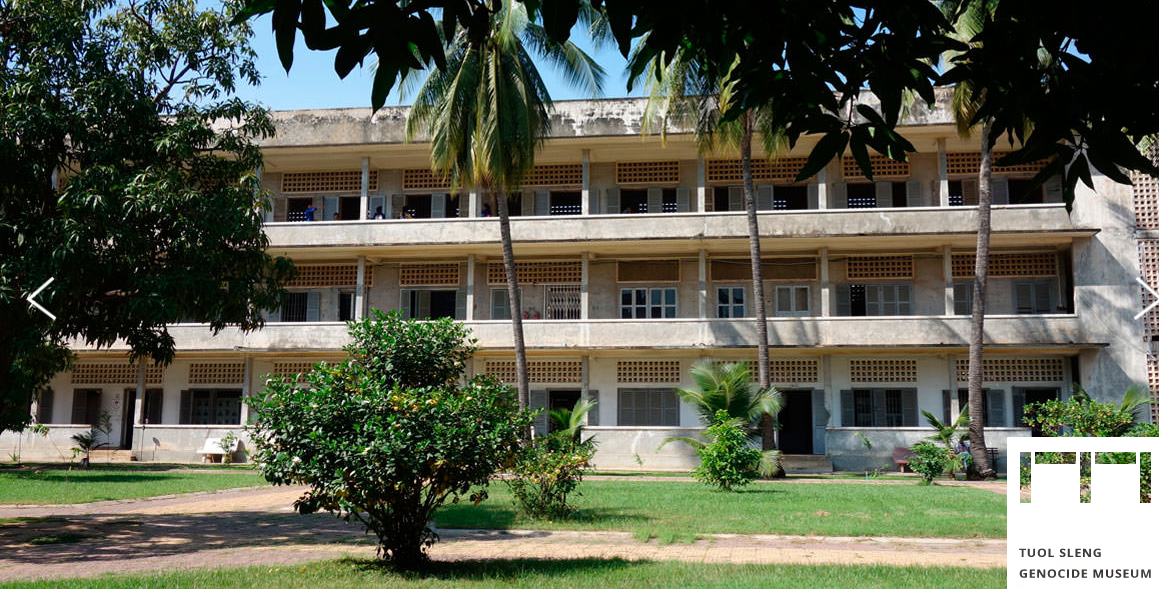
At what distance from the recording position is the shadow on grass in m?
8.27

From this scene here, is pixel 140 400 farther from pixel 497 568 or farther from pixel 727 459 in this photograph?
pixel 497 568

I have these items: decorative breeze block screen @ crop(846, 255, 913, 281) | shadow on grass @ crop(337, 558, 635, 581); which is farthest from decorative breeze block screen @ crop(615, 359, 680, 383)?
shadow on grass @ crop(337, 558, 635, 581)

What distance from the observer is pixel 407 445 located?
8.07 meters

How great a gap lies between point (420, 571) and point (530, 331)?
61.1 feet

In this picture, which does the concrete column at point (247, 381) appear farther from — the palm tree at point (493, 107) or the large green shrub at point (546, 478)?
the large green shrub at point (546, 478)

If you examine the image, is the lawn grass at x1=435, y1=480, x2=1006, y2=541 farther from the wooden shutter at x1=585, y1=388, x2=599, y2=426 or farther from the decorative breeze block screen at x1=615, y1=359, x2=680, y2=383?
the wooden shutter at x1=585, y1=388, x2=599, y2=426

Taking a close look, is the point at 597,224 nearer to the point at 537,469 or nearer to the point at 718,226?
the point at 718,226

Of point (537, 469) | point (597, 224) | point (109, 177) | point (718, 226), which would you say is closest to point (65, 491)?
point (109, 177)

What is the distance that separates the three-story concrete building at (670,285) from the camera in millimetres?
25406

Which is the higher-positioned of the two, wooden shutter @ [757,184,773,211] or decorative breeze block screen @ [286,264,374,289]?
wooden shutter @ [757,184,773,211]

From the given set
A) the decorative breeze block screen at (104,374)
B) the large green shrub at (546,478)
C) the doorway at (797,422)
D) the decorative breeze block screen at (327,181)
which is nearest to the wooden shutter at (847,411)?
the doorway at (797,422)

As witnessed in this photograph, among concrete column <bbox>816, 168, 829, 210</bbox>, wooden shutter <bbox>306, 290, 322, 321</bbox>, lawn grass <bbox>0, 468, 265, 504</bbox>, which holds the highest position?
concrete column <bbox>816, 168, 829, 210</bbox>

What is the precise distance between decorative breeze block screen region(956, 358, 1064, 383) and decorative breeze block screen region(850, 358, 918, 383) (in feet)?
6.44

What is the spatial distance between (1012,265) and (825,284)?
5.59 metres
